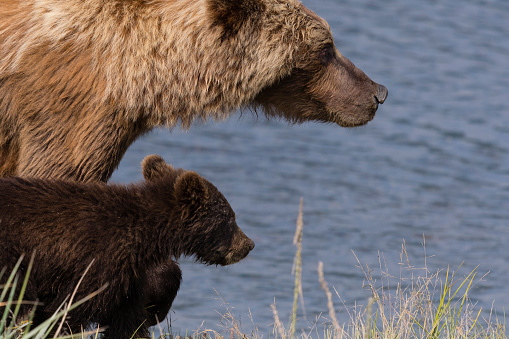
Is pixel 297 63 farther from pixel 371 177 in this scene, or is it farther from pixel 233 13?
pixel 371 177

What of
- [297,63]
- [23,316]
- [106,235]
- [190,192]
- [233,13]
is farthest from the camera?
[297,63]

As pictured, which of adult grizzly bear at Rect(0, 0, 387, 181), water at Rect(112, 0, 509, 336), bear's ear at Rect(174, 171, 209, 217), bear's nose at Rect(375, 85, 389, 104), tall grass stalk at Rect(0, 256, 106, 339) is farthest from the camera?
water at Rect(112, 0, 509, 336)

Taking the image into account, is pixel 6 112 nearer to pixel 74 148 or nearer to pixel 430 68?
pixel 74 148

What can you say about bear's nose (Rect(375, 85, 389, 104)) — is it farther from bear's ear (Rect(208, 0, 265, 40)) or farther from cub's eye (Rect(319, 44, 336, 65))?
bear's ear (Rect(208, 0, 265, 40))

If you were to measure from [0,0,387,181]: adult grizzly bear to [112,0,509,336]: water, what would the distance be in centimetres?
299

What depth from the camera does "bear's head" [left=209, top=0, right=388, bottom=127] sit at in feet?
20.2

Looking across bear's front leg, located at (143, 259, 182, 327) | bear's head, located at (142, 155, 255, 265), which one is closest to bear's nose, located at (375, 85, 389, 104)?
bear's head, located at (142, 155, 255, 265)

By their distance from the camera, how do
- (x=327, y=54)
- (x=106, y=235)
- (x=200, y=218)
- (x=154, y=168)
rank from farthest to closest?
(x=327, y=54) < (x=154, y=168) < (x=200, y=218) < (x=106, y=235)

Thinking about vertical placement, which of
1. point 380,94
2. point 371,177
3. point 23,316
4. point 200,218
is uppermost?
point 380,94

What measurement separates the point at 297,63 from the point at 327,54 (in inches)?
10.9

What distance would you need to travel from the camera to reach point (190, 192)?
228 inches

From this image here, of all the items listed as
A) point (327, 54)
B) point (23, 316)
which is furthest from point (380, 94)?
point (23, 316)

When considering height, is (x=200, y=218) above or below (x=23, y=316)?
above

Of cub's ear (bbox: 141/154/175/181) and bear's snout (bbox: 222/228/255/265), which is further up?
cub's ear (bbox: 141/154/175/181)
